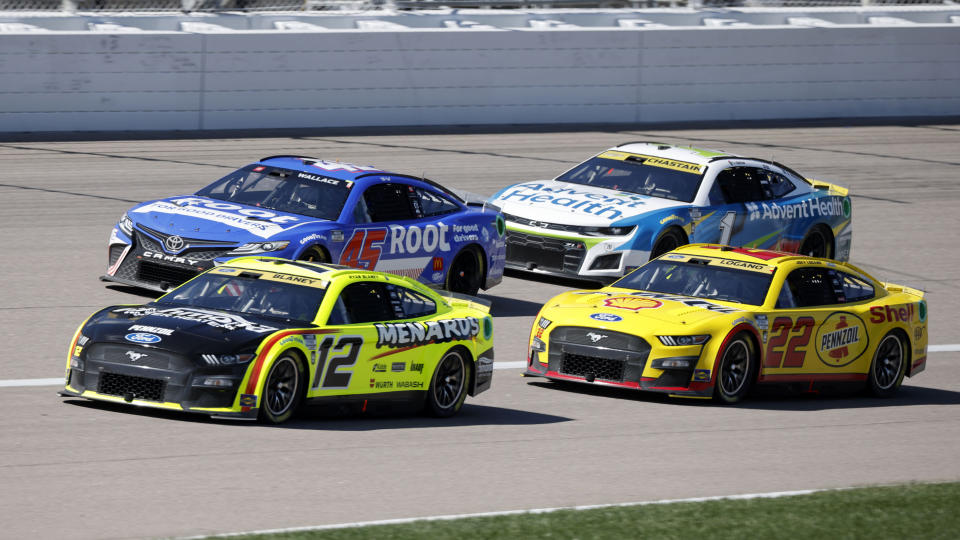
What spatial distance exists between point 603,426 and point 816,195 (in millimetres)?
9277

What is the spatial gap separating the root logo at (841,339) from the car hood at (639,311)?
1005mm

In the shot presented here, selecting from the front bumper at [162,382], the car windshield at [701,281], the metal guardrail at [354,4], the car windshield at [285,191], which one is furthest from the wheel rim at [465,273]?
the metal guardrail at [354,4]

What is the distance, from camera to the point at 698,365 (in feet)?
41.0

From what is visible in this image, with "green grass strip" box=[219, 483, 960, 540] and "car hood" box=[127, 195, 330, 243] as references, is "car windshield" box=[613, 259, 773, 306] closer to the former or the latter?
"car hood" box=[127, 195, 330, 243]

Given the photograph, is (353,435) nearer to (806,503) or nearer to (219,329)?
(219,329)

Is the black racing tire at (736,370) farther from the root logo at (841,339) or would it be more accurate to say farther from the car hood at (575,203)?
the car hood at (575,203)

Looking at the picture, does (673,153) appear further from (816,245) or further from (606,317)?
(606,317)

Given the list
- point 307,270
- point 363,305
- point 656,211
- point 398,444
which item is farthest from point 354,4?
point 398,444

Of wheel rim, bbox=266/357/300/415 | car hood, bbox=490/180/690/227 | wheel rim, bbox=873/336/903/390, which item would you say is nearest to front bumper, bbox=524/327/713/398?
wheel rim, bbox=873/336/903/390

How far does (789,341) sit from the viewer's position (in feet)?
43.2

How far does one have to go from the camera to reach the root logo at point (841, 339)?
1348 centimetres

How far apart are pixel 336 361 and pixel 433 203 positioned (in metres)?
5.64

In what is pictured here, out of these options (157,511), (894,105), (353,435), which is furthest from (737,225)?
(894,105)

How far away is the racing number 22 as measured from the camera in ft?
42.7
